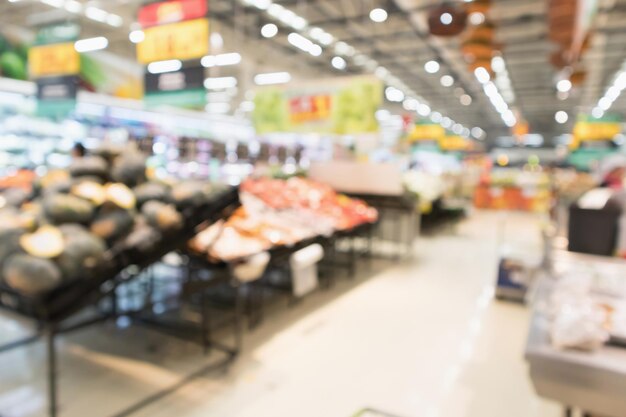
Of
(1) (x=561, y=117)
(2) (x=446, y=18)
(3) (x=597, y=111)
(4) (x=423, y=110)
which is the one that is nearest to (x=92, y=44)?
(2) (x=446, y=18)

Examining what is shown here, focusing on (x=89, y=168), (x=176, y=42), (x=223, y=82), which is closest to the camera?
(x=89, y=168)

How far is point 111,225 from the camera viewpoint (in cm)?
257

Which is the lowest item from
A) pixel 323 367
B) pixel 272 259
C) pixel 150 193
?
pixel 323 367

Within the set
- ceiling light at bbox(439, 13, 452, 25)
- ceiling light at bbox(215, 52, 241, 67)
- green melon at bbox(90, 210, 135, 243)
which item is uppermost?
ceiling light at bbox(215, 52, 241, 67)

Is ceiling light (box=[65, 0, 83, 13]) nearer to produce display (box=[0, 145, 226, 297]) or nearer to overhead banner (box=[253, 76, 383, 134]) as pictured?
overhead banner (box=[253, 76, 383, 134])

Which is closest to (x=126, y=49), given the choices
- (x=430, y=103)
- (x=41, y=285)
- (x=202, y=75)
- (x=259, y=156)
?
(x=259, y=156)

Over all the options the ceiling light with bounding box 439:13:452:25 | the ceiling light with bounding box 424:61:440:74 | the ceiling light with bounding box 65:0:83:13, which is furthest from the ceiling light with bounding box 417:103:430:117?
the ceiling light with bounding box 439:13:452:25

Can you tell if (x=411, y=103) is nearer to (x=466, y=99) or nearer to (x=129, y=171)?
(x=466, y=99)

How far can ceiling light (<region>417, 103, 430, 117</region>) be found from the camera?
24.4 metres

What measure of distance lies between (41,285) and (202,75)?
12.8ft

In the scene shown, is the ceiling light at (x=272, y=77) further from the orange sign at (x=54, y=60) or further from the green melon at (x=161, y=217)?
the green melon at (x=161, y=217)

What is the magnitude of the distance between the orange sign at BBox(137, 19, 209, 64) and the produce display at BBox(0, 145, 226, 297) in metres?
2.58

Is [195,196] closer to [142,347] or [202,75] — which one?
[142,347]

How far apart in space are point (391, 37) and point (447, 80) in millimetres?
6306
